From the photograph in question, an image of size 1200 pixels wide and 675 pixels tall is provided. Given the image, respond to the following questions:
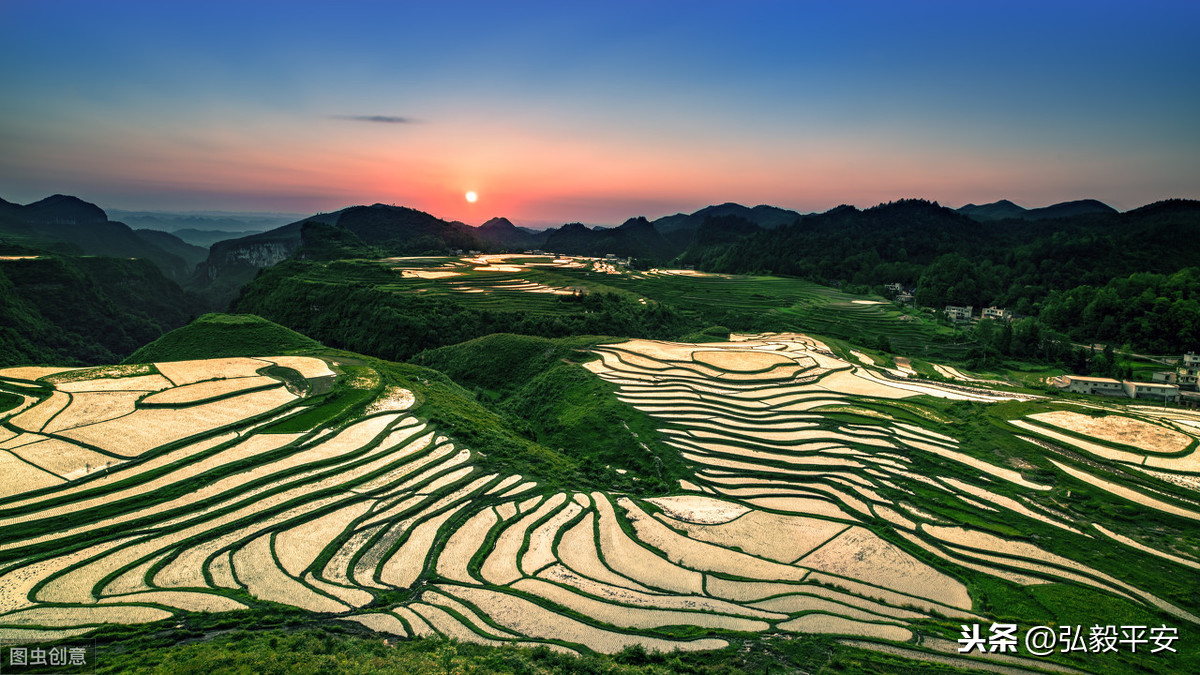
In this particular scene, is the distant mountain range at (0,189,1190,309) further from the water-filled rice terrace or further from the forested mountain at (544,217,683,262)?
the water-filled rice terrace

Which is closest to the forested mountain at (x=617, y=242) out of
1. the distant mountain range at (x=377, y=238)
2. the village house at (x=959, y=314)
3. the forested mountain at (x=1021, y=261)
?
the distant mountain range at (x=377, y=238)

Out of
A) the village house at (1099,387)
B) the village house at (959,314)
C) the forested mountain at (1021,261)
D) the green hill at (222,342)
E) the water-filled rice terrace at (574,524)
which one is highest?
the forested mountain at (1021,261)

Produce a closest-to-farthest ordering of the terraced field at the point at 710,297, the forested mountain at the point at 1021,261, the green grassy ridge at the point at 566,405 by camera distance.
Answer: the green grassy ridge at the point at 566,405 → the forested mountain at the point at 1021,261 → the terraced field at the point at 710,297

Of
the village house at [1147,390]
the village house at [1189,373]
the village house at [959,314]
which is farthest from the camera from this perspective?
the village house at [959,314]

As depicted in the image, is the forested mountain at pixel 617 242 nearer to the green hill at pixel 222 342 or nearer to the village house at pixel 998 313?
the village house at pixel 998 313

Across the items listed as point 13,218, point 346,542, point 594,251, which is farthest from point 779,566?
point 13,218

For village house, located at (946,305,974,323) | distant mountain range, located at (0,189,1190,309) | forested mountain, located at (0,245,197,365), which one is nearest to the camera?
forested mountain, located at (0,245,197,365)

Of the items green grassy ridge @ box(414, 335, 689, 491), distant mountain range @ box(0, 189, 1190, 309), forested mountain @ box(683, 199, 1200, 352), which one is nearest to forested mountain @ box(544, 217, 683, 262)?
distant mountain range @ box(0, 189, 1190, 309)
